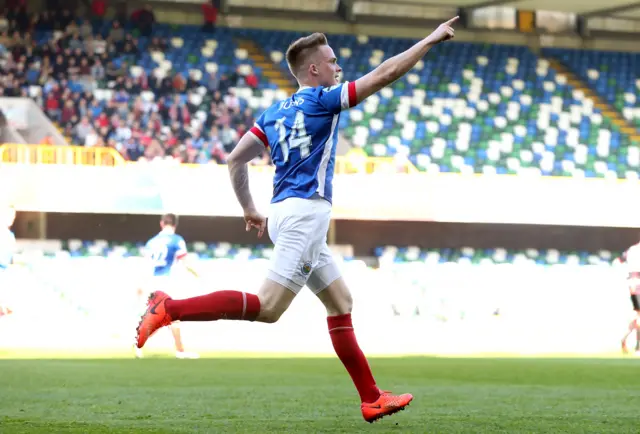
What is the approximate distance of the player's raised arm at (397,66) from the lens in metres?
5.18

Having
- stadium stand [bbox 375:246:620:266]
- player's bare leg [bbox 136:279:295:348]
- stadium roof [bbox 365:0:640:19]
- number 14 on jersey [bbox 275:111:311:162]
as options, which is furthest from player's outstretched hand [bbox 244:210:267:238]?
stadium roof [bbox 365:0:640:19]

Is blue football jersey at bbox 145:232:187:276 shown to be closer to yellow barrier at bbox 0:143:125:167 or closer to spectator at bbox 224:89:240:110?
yellow barrier at bbox 0:143:125:167

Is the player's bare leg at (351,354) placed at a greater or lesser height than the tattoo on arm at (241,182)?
lesser

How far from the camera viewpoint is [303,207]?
564cm

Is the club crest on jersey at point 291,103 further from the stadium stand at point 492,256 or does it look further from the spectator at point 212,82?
the spectator at point 212,82

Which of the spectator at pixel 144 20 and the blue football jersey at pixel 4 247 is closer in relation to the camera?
the blue football jersey at pixel 4 247

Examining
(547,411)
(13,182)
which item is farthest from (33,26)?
(547,411)

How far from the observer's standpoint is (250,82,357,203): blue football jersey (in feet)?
18.6

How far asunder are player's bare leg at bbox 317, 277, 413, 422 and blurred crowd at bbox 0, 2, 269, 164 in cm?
1716

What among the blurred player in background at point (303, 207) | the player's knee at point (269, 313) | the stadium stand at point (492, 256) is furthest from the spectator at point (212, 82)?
the player's knee at point (269, 313)

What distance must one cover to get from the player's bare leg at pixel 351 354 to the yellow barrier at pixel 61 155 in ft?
53.6

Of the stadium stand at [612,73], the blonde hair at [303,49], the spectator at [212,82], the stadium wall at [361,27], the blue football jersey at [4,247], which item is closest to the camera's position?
the blonde hair at [303,49]

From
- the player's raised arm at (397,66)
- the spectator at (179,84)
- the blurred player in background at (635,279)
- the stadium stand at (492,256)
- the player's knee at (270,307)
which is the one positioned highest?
the spectator at (179,84)

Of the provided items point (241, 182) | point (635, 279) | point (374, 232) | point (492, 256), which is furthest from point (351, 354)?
point (492, 256)
